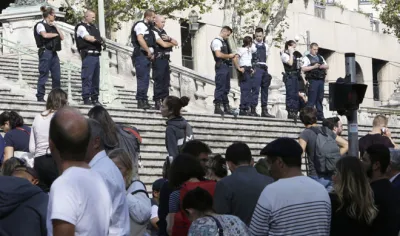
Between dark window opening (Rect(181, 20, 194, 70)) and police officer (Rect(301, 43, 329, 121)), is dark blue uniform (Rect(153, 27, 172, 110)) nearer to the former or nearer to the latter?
police officer (Rect(301, 43, 329, 121))

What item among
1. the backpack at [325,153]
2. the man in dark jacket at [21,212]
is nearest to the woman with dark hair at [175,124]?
the backpack at [325,153]

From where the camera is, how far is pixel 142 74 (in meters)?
20.8

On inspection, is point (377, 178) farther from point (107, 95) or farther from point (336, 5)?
point (336, 5)

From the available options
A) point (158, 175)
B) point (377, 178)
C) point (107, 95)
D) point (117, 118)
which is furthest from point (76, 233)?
point (107, 95)

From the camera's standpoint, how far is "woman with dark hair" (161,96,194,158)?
47.4 ft

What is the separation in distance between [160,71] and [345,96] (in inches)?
295

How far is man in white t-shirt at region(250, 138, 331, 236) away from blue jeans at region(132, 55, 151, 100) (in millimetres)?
12460

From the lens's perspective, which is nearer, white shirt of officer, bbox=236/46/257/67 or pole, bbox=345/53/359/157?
pole, bbox=345/53/359/157

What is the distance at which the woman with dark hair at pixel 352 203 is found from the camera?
28.6 ft

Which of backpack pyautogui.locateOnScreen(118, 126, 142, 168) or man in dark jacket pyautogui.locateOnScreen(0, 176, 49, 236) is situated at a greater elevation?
backpack pyautogui.locateOnScreen(118, 126, 142, 168)

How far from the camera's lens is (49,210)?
633 cm

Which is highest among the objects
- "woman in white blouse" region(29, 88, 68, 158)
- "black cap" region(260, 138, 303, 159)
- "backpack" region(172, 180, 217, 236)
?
"woman in white blouse" region(29, 88, 68, 158)

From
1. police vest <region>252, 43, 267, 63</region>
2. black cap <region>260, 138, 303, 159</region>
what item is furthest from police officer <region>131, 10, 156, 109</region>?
black cap <region>260, 138, 303, 159</region>

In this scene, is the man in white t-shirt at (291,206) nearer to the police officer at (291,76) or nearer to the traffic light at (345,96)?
the traffic light at (345,96)
